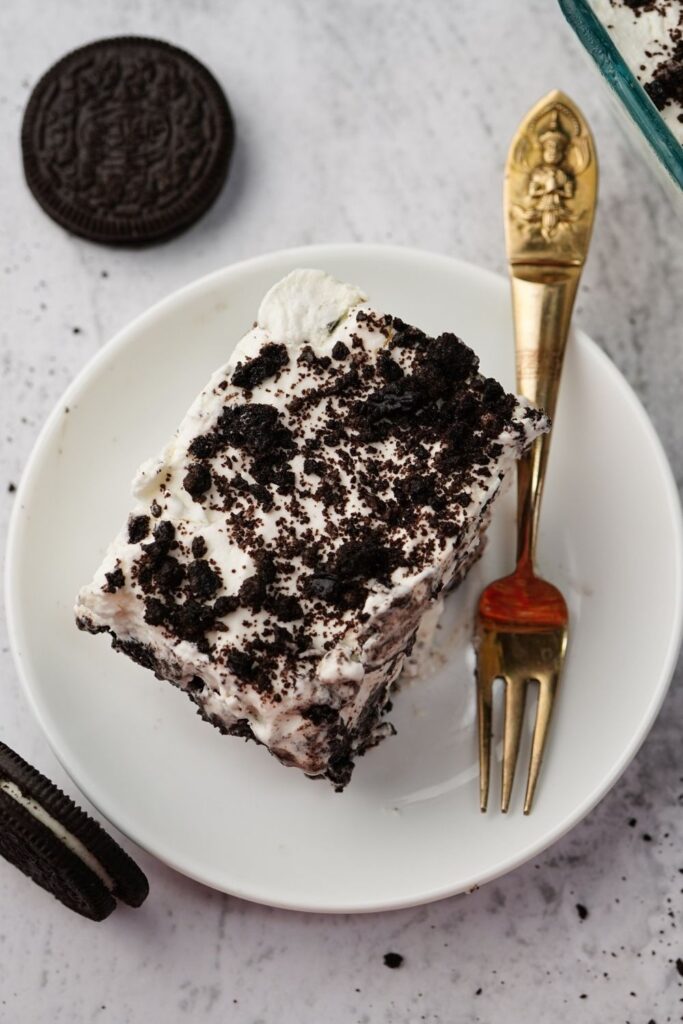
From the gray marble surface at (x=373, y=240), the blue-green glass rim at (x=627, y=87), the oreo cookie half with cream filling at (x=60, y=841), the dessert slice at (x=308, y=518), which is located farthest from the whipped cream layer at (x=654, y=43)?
the oreo cookie half with cream filling at (x=60, y=841)

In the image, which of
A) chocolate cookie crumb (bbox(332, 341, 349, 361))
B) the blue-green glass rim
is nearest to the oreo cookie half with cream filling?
chocolate cookie crumb (bbox(332, 341, 349, 361))

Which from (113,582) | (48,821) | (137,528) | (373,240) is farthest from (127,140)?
(48,821)

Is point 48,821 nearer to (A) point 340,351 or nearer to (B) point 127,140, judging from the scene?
(A) point 340,351

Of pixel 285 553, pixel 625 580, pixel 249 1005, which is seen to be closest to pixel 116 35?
pixel 285 553

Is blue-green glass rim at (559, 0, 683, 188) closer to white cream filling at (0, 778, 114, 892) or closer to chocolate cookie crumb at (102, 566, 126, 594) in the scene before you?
chocolate cookie crumb at (102, 566, 126, 594)

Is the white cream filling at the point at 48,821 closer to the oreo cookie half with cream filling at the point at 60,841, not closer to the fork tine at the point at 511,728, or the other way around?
the oreo cookie half with cream filling at the point at 60,841
